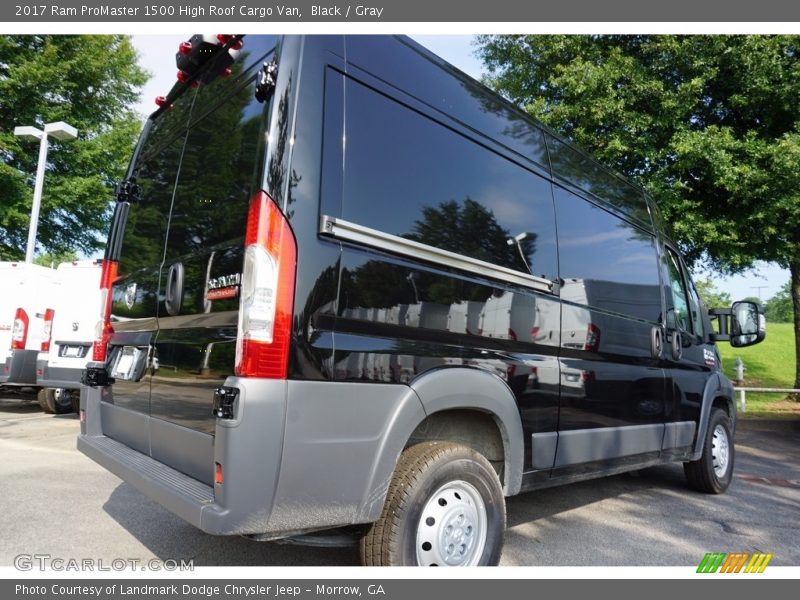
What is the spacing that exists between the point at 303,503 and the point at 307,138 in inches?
58.3

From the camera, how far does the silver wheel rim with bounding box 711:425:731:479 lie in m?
5.22

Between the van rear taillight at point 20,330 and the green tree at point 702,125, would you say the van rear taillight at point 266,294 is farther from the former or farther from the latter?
the green tree at point 702,125

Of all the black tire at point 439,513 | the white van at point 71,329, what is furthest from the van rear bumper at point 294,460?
the white van at point 71,329

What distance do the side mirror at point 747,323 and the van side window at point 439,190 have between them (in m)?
3.05

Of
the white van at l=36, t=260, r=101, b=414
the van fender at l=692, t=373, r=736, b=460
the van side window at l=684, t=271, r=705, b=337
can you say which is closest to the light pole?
the white van at l=36, t=260, r=101, b=414

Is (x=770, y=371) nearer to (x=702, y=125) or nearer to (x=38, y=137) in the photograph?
(x=702, y=125)

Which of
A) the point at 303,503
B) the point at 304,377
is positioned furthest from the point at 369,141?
the point at 303,503

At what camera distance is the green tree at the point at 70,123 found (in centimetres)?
1416

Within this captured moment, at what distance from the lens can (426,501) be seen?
251cm

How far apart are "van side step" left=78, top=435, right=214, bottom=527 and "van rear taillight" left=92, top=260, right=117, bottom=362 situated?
57cm

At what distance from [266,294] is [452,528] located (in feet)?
4.79

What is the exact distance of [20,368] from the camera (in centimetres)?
851

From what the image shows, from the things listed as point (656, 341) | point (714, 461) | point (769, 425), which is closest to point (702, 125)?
point (769, 425)
